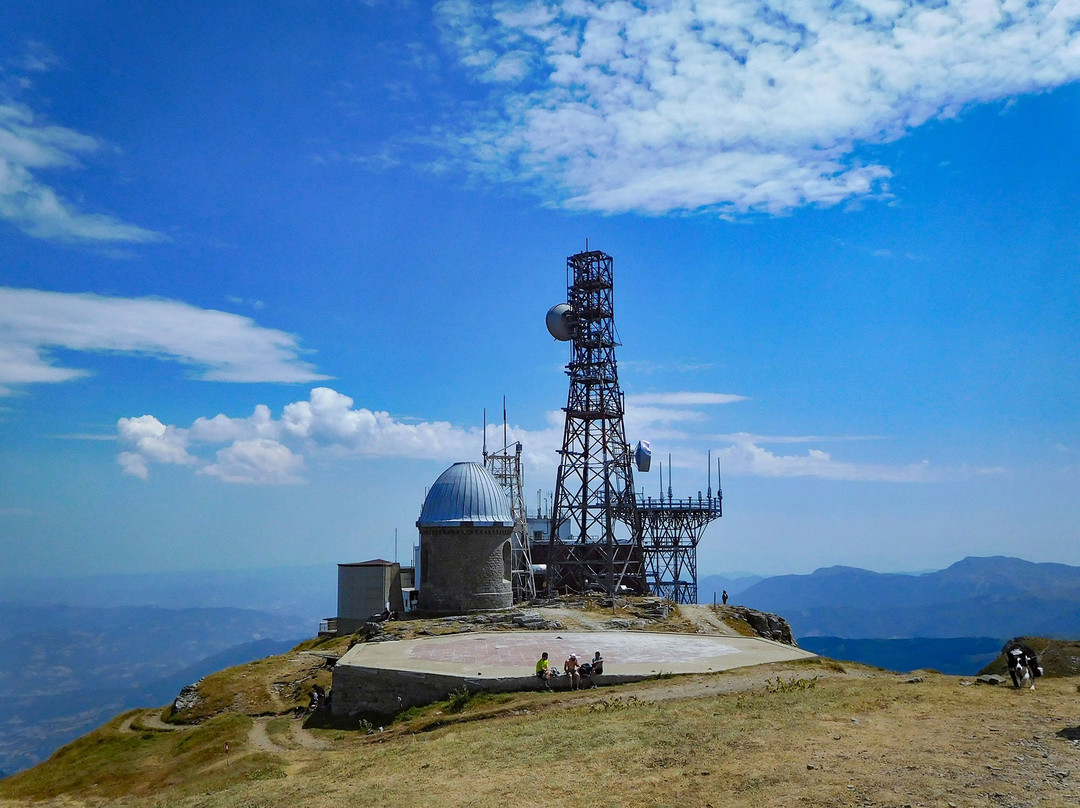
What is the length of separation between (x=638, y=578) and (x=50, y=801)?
43.0 m

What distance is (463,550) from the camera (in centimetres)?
4772

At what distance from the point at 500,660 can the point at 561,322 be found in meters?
36.5

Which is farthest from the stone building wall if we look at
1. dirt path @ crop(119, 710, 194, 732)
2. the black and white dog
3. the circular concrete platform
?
the black and white dog

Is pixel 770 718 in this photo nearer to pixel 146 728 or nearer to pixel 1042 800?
pixel 1042 800

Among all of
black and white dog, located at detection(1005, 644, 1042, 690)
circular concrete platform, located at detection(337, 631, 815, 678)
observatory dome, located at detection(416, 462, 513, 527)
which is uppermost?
observatory dome, located at detection(416, 462, 513, 527)

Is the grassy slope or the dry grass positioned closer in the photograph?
the dry grass

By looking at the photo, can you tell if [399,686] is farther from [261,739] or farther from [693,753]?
[693,753]

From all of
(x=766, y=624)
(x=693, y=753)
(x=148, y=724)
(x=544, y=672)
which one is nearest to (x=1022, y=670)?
(x=693, y=753)

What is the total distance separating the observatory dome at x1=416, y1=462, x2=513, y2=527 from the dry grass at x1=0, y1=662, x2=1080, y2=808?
19.5 metres

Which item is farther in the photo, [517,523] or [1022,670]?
[517,523]

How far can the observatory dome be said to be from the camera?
1891 inches

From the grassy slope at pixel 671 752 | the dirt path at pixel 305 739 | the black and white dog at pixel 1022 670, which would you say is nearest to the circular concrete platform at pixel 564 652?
the grassy slope at pixel 671 752

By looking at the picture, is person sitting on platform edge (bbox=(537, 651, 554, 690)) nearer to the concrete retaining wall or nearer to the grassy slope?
the concrete retaining wall

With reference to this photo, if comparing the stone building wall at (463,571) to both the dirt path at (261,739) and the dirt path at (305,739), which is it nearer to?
the dirt path at (261,739)
